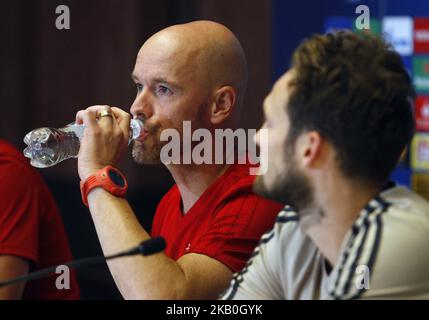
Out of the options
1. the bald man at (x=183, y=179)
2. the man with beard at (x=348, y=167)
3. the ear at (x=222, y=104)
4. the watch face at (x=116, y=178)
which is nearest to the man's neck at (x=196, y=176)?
the bald man at (x=183, y=179)

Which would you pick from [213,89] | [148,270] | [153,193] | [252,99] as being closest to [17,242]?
[148,270]

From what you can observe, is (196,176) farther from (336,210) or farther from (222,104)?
(336,210)

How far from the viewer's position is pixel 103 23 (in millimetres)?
4598

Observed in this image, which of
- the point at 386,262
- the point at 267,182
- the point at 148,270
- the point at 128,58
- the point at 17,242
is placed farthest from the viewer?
the point at 128,58

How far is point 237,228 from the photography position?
191 centimetres

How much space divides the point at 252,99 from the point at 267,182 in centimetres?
259

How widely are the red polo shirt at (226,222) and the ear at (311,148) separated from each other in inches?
18.5

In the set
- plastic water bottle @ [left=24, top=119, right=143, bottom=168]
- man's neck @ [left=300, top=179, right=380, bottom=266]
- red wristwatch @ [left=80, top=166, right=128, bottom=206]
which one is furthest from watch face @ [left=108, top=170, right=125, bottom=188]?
man's neck @ [left=300, top=179, right=380, bottom=266]

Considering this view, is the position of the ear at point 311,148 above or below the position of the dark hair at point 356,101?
below

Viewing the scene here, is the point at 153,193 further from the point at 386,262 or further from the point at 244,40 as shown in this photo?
the point at 386,262

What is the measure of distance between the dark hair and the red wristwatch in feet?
1.57

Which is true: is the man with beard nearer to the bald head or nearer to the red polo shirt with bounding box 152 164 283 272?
the red polo shirt with bounding box 152 164 283 272

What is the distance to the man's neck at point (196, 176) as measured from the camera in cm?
208
